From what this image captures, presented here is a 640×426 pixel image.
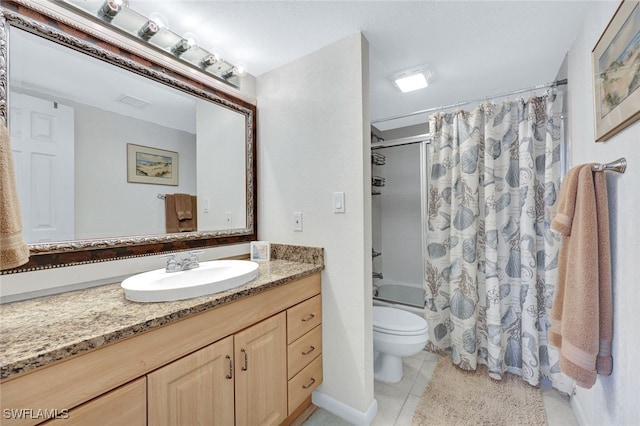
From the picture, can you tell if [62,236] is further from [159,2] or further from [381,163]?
[381,163]

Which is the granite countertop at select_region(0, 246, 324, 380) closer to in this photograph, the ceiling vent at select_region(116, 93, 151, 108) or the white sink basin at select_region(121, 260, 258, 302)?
the white sink basin at select_region(121, 260, 258, 302)

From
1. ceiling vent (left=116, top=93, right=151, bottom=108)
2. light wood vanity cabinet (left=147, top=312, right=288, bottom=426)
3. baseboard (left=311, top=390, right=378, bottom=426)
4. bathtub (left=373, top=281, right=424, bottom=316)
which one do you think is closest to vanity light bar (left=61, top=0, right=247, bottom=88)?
ceiling vent (left=116, top=93, right=151, bottom=108)

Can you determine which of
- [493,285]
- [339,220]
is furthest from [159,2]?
[493,285]

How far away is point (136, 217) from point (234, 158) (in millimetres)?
696

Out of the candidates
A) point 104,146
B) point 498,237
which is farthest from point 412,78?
point 104,146

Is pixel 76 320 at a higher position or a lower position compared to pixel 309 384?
higher

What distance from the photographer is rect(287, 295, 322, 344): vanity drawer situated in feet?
4.48

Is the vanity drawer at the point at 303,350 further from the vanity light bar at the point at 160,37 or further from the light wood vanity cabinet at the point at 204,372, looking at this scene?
the vanity light bar at the point at 160,37

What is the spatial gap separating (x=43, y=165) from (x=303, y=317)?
134cm

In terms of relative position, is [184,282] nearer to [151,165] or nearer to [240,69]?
[151,165]

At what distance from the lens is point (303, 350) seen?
145 cm

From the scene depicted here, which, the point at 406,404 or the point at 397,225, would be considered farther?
the point at 397,225

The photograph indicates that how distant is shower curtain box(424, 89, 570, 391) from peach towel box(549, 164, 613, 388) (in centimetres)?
80

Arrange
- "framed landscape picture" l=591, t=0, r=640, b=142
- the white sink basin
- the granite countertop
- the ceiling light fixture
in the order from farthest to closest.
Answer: the ceiling light fixture, the white sink basin, "framed landscape picture" l=591, t=0, r=640, b=142, the granite countertop
